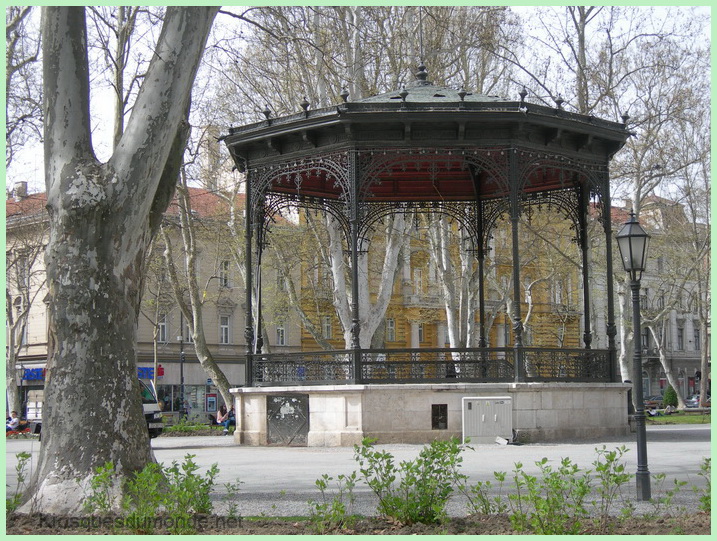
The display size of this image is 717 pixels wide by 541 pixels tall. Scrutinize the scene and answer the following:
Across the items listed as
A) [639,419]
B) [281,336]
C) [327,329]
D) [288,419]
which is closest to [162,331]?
[281,336]

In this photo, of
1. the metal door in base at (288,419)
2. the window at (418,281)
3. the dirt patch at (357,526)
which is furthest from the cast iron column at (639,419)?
the window at (418,281)

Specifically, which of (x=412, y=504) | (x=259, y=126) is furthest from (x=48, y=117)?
(x=259, y=126)

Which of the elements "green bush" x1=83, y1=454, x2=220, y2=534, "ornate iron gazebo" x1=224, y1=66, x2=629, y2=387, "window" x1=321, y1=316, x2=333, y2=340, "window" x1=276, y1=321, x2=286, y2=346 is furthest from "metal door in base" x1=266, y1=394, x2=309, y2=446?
"window" x1=276, y1=321, x2=286, y2=346

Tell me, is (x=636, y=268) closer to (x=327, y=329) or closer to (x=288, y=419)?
(x=288, y=419)

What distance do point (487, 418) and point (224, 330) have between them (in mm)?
43404

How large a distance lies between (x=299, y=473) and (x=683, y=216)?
34085 millimetres

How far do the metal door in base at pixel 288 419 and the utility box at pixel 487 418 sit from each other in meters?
3.04

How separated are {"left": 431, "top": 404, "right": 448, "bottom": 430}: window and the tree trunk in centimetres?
959

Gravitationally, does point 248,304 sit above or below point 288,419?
above

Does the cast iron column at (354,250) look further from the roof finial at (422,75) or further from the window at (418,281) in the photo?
the window at (418,281)

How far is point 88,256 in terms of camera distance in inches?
364

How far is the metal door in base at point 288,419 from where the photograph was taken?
1902 centimetres

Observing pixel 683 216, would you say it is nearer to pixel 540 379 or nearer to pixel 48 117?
pixel 540 379

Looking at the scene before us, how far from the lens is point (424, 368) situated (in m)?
19.3
